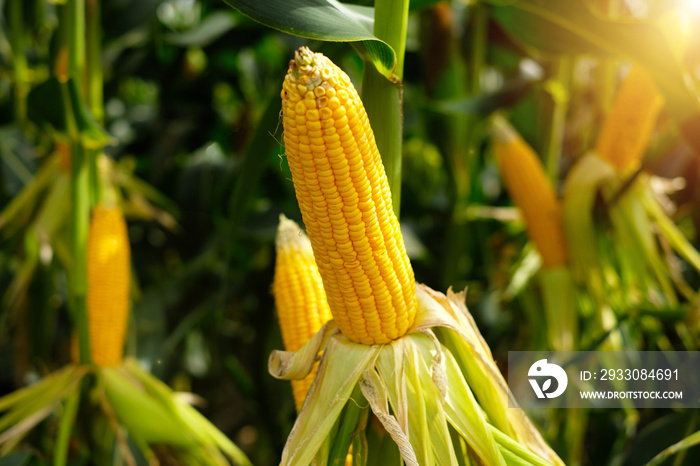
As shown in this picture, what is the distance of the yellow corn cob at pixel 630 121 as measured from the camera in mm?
1041

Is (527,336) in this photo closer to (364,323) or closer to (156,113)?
(364,323)

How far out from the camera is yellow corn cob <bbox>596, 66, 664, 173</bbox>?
1041 millimetres

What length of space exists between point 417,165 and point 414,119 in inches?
25.7

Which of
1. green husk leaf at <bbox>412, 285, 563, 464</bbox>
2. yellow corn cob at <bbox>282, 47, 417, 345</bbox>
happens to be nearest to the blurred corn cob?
green husk leaf at <bbox>412, 285, 563, 464</bbox>

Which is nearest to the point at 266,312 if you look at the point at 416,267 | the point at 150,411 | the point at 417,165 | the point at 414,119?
the point at 416,267

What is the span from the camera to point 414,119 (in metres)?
1.20

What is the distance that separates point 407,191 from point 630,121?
629mm

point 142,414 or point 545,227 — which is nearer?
point 142,414

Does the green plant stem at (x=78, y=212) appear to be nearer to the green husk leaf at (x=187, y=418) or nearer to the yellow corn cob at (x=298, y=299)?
the green husk leaf at (x=187, y=418)

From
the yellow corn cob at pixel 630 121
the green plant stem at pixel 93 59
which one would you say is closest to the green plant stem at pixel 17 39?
the green plant stem at pixel 93 59

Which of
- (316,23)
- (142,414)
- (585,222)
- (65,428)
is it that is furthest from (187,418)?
(585,222)

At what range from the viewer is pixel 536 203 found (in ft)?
3.70

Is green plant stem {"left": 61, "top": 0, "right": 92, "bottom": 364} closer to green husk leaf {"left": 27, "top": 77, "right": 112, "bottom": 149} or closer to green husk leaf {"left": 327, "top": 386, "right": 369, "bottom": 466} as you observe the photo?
green husk leaf {"left": 27, "top": 77, "right": 112, "bottom": 149}

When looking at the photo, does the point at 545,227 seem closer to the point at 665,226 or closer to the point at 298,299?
the point at 665,226
